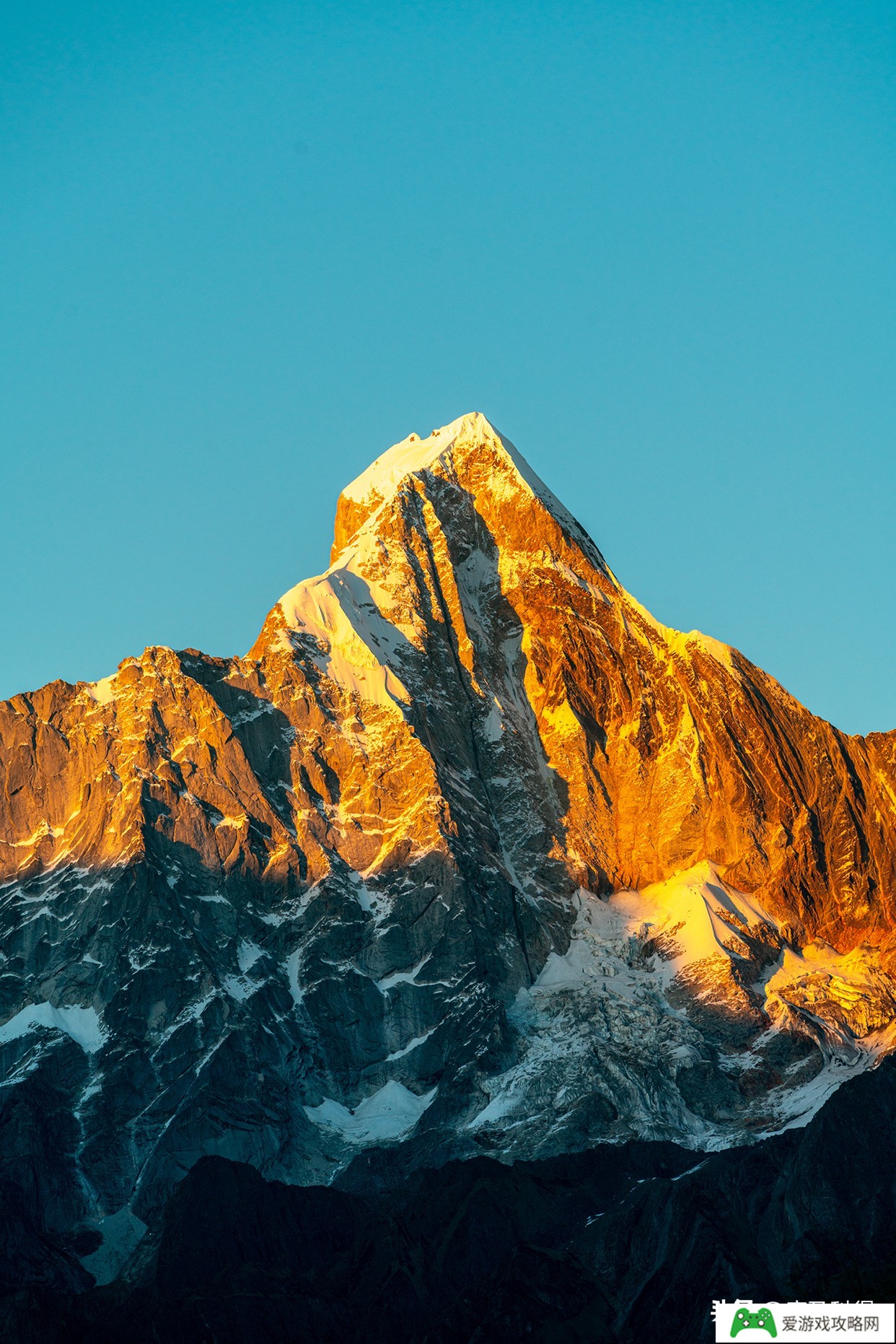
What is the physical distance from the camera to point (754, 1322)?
171000 mm

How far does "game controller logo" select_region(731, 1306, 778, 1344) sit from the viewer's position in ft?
551

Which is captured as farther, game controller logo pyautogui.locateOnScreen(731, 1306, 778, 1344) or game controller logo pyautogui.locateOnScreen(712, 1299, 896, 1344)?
game controller logo pyautogui.locateOnScreen(731, 1306, 778, 1344)

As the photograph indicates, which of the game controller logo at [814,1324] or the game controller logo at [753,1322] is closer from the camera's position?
the game controller logo at [814,1324]

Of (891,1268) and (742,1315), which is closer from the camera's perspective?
(742,1315)

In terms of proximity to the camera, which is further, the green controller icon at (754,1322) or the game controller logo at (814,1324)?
the green controller icon at (754,1322)

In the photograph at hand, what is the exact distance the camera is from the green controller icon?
168 meters

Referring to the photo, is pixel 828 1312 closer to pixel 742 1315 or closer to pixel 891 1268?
pixel 742 1315

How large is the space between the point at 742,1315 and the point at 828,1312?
940cm

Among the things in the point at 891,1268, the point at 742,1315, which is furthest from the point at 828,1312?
the point at 891,1268

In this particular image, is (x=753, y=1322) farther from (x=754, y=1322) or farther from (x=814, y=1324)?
(x=814, y=1324)

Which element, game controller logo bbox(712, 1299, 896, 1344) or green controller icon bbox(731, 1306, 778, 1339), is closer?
game controller logo bbox(712, 1299, 896, 1344)

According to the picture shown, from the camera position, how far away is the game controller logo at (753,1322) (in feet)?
551

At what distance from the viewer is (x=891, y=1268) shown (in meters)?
198

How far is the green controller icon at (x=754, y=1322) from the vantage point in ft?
551
